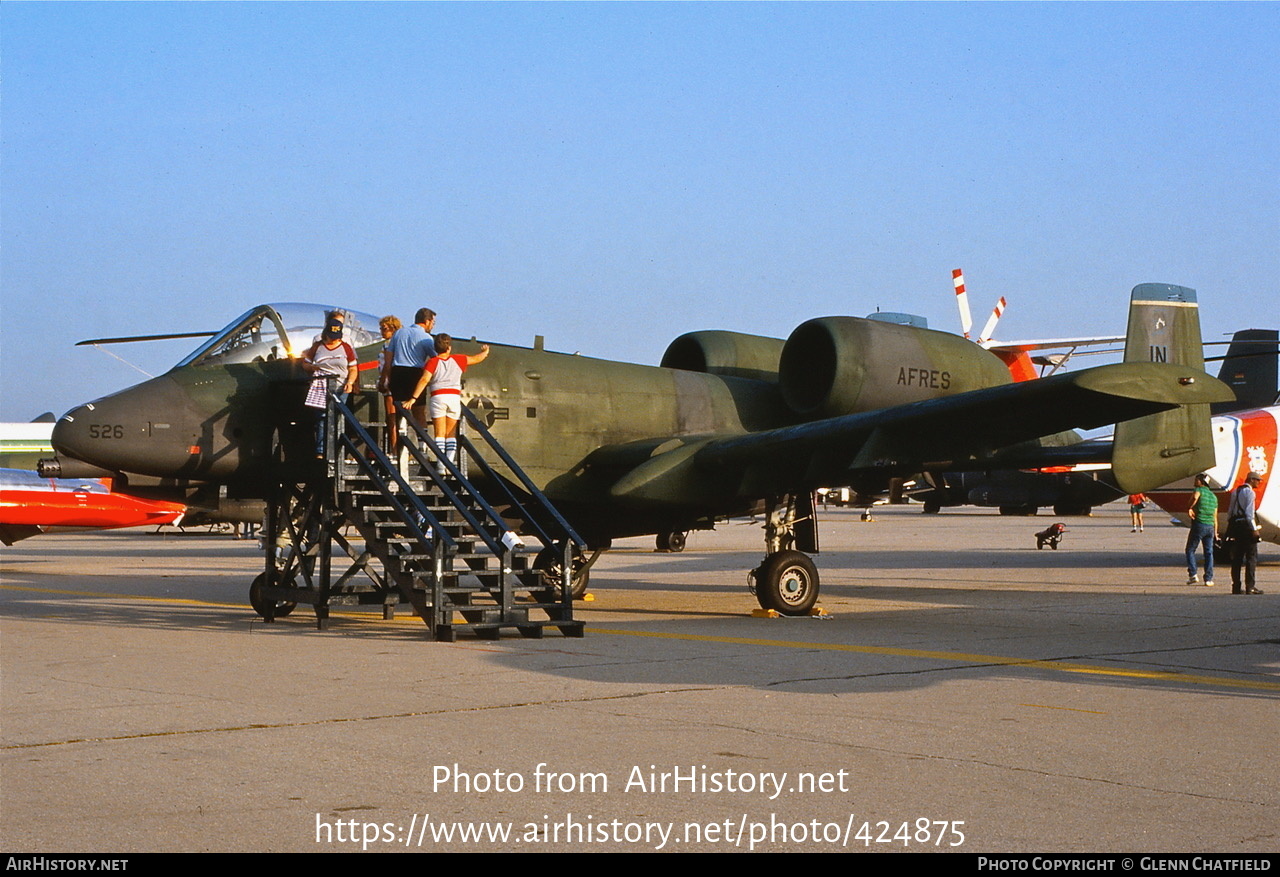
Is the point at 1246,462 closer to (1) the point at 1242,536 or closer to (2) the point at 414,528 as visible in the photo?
(1) the point at 1242,536

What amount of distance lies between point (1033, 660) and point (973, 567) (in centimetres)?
1556

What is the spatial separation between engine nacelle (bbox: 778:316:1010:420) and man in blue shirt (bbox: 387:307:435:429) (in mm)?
4907

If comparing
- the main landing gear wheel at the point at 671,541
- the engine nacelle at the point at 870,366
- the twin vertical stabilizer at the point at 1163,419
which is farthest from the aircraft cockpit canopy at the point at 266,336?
the twin vertical stabilizer at the point at 1163,419

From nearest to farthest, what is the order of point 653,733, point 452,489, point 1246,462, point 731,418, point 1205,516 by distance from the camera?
point 653,733 → point 452,489 → point 731,418 → point 1205,516 → point 1246,462

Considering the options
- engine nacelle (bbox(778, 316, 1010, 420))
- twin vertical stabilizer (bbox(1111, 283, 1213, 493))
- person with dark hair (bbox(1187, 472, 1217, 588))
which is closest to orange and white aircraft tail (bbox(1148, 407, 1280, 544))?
person with dark hair (bbox(1187, 472, 1217, 588))

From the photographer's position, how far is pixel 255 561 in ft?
101

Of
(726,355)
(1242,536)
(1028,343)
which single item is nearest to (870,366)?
(726,355)

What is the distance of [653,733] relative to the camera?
737 centimetres

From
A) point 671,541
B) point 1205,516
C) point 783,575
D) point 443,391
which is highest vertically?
point 443,391

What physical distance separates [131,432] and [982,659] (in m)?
8.49

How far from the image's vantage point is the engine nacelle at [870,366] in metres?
15.8

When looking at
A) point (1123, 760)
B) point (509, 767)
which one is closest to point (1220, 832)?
point (1123, 760)

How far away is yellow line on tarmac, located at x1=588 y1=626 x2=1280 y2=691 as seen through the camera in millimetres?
9531

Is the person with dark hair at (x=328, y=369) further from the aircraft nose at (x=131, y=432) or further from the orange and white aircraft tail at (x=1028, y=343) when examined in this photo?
the orange and white aircraft tail at (x=1028, y=343)
